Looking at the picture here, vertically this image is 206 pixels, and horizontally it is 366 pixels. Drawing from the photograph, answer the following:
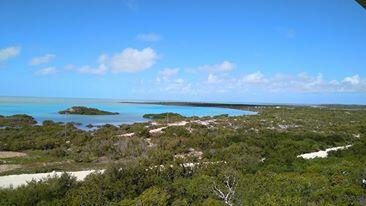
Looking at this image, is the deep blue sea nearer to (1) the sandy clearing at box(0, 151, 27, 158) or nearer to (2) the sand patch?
(1) the sandy clearing at box(0, 151, 27, 158)

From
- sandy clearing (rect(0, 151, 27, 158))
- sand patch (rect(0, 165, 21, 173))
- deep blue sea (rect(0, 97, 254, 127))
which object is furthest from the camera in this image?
deep blue sea (rect(0, 97, 254, 127))

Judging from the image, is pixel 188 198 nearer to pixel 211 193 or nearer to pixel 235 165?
pixel 211 193

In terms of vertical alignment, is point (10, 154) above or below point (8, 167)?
below

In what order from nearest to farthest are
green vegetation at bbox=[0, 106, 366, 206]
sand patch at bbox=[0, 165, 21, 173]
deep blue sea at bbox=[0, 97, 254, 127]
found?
green vegetation at bbox=[0, 106, 366, 206]
sand patch at bbox=[0, 165, 21, 173]
deep blue sea at bbox=[0, 97, 254, 127]

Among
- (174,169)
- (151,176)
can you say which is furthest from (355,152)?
(151,176)

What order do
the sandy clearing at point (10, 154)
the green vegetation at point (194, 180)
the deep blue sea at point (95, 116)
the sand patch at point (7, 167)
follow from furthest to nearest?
the deep blue sea at point (95, 116)
the sandy clearing at point (10, 154)
the sand patch at point (7, 167)
the green vegetation at point (194, 180)

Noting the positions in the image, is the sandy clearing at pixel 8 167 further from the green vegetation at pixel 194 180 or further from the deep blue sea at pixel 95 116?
the deep blue sea at pixel 95 116

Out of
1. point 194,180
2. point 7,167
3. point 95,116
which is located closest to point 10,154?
point 7,167

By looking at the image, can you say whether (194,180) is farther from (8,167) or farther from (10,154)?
(10,154)

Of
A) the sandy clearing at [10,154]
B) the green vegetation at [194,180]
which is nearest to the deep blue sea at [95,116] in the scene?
the sandy clearing at [10,154]

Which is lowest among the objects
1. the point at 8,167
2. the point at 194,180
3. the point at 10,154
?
the point at 10,154

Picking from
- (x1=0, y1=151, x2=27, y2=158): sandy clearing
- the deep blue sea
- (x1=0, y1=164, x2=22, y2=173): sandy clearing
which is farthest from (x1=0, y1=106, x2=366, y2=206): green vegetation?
the deep blue sea

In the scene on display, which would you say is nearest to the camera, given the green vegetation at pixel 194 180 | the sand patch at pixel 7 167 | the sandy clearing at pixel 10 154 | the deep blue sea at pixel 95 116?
the green vegetation at pixel 194 180

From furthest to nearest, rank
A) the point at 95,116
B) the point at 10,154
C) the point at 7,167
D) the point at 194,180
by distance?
1. the point at 95,116
2. the point at 10,154
3. the point at 7,167
4. the point at 194,180
